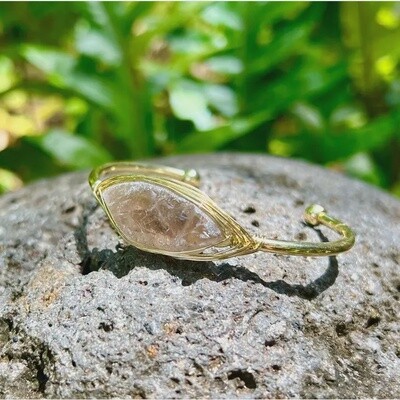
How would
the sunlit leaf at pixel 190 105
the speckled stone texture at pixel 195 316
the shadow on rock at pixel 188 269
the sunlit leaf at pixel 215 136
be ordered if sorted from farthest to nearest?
the sunlit leaf at pixel 190 105, the sunlit leaf at pixel 215 136, the shadow on rock at pixel 188 269, the speckled stone texture at pixel 195 316

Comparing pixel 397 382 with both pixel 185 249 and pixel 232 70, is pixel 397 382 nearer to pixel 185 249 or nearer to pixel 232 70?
pixel 185 249

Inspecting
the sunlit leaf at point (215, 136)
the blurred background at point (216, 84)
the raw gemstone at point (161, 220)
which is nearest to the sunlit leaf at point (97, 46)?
the blurred background at point (216, 84)

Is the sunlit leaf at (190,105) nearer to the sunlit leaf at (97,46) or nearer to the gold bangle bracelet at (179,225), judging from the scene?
the sunlit leaf at (97,46)

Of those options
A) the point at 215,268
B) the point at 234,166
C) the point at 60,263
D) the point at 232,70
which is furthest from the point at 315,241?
the point at 232,70

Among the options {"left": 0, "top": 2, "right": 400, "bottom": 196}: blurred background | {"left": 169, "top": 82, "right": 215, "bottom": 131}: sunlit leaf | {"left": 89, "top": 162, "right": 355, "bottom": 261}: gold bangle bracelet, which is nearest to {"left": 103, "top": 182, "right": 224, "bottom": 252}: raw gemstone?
{"left": 89, "top": 162, "right": 355, "bottom": 261}: gold bangle bracelet

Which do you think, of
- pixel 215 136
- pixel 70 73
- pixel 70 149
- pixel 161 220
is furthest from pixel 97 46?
pixel 161 220

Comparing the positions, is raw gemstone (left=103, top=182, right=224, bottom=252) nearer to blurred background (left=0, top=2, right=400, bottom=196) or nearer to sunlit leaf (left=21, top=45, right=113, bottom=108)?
blurred background (left=0, top=2, right=400, bottom=196)

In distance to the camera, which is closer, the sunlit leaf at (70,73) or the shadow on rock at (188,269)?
the shadow on rock at (188,269)
